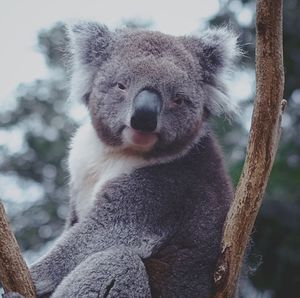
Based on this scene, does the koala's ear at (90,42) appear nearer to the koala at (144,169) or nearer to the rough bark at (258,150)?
the koala at (144,169)

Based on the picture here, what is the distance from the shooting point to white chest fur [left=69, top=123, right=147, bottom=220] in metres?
4.93

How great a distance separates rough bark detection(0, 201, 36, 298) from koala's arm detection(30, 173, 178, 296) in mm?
541

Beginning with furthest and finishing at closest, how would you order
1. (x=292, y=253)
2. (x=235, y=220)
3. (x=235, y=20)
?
1. (x=235, y=20)
2. (x=292, y=253)
3. (x=235, y=220)

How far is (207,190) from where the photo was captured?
4719mm

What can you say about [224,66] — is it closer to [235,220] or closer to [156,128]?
[156,128]

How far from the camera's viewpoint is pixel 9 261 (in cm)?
375

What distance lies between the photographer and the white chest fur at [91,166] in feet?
16.2

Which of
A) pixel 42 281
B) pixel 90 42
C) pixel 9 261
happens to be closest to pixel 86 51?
pixel 90 42

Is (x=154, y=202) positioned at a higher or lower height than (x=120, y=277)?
higher

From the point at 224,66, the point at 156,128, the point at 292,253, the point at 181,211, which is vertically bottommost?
the point at 292,253

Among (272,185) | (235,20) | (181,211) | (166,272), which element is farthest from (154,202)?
(235,20)

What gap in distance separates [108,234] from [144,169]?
58 cm

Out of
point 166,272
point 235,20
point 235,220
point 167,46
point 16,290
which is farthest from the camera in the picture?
point 235,20

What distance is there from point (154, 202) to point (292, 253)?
7.20 metres
